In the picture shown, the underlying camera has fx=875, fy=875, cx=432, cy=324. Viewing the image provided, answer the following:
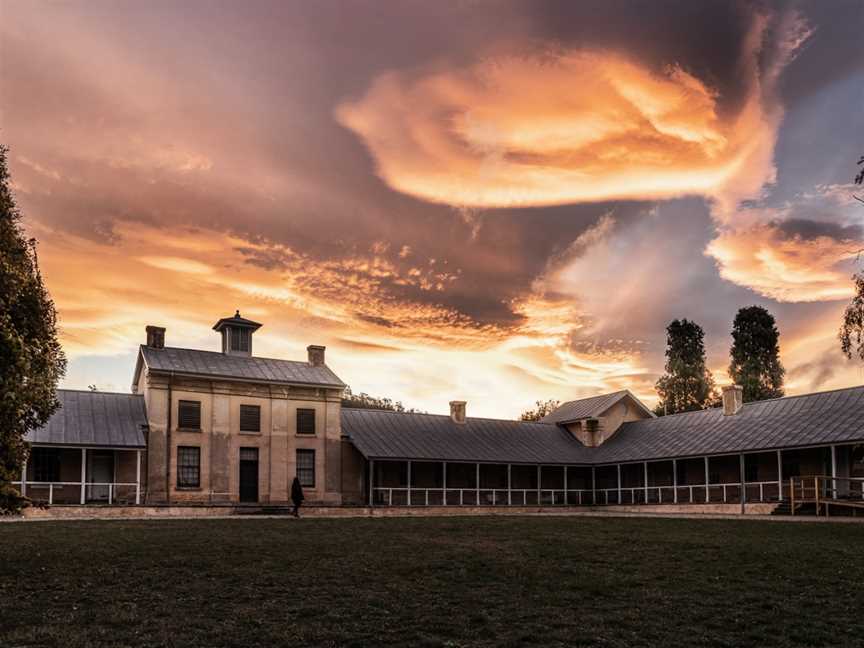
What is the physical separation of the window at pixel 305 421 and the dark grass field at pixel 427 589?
19.6 metres

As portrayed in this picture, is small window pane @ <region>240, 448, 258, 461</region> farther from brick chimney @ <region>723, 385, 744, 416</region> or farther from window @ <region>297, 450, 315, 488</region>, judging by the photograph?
brick chimney @ <region>723, 385, 744, 416</region>

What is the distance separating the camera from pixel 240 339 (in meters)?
44.6

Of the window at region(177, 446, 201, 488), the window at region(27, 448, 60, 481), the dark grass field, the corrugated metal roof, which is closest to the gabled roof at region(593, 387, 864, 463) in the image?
the dark grass field

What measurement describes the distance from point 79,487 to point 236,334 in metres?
11.1

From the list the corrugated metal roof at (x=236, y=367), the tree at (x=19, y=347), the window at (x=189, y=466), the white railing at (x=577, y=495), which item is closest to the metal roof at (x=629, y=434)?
the white railing at (x=577, y=495)

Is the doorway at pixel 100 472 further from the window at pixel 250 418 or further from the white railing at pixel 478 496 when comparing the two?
the white railing at pixel 478 496

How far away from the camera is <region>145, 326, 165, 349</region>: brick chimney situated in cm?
4184

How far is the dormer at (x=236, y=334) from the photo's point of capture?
44.3 meters

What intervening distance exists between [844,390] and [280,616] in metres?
34.3

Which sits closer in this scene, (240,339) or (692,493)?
(692,493)

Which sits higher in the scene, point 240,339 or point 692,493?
point 240,339

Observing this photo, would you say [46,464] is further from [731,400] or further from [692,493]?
[731,400]

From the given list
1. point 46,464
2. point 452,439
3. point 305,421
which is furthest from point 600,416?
point 46,464

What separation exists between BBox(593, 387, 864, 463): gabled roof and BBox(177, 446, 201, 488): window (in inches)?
857
